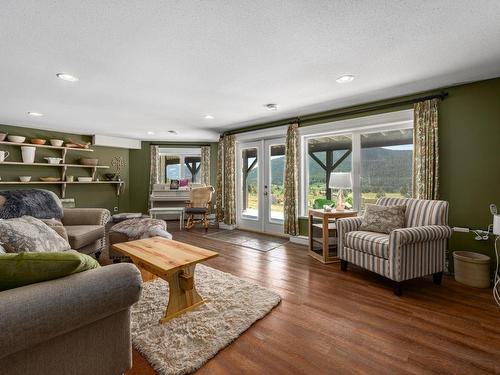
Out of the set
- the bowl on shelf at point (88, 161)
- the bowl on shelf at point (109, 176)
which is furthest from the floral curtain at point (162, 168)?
the bowl on shelf at point (88, 161)

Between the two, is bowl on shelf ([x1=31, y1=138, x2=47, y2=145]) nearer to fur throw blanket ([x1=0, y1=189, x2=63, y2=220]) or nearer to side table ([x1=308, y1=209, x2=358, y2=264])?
fur throw blanket ([x1=0, y1=189, x2=63, y2=220])

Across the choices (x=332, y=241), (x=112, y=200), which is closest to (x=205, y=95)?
(x=332, y=241)

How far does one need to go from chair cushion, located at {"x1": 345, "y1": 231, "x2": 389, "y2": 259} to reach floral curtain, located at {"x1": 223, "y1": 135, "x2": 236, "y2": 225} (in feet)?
10.2

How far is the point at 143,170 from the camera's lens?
6.82m

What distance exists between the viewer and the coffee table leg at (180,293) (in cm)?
200

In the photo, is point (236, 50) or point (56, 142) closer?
point (236, 50)

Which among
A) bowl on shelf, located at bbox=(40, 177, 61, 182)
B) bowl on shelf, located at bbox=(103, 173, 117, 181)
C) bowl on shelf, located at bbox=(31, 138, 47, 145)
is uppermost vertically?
bowl on shelf, located at bbox=(31, 138, 47, 145)

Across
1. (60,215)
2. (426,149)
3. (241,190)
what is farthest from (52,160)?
(426,149)

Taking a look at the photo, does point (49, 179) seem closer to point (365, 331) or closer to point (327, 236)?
point (327, 236)

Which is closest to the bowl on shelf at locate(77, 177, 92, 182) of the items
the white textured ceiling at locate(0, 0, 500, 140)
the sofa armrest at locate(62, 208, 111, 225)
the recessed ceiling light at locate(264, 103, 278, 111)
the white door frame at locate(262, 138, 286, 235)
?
the white textured ceiling at locate(0, 0, 500, 140)

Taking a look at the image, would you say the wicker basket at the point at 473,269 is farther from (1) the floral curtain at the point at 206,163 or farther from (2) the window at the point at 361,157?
(1) the floral curtain at the point at 206,163

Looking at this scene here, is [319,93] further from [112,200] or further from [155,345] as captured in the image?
[112,200]

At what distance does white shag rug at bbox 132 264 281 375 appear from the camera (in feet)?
5.02

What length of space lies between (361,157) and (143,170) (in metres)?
5.64
